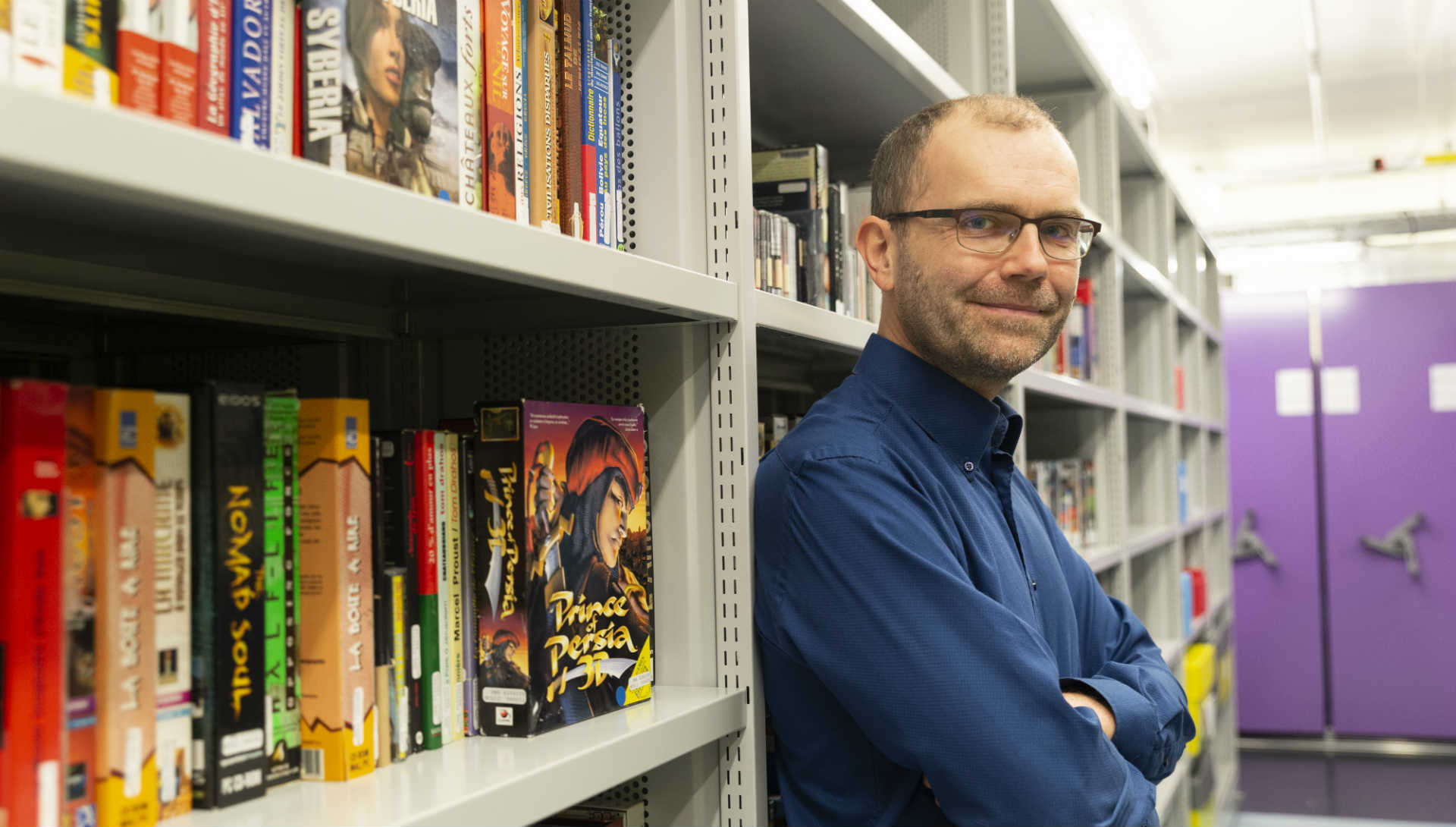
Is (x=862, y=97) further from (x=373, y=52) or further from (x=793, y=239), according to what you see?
(x=373, y=52)

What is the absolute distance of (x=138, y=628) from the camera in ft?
2.34

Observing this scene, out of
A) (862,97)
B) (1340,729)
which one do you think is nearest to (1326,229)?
(1340,729)

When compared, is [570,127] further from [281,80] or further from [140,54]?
[140,54]

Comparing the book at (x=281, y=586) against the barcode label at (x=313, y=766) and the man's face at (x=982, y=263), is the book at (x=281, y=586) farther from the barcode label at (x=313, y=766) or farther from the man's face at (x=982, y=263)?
the man's face at (x=982, y=263)

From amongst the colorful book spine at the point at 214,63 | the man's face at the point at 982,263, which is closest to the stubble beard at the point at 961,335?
the man's face at the point at 982,263

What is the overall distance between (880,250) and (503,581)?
719mm

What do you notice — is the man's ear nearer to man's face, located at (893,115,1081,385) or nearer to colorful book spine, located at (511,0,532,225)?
man's face, located at (893,115,1081,385)

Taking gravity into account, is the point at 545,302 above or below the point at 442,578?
above

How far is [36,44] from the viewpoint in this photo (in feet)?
2.06

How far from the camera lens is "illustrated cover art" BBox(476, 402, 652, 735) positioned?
1030mm

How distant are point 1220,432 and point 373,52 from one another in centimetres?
579

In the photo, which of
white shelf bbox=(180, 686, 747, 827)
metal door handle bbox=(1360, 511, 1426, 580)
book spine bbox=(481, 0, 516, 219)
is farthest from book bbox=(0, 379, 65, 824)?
metal door handle bbox=(1360, 511, 1426, 580)

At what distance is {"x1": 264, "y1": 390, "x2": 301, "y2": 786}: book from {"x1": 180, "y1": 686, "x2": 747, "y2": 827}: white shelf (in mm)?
Result: 38

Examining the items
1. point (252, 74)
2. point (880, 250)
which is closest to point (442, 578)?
point (252, 74)
